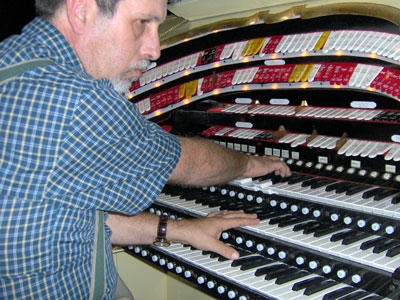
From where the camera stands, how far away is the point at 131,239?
6.93 ft

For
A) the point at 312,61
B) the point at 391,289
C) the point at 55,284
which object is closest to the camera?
the point at 55,284

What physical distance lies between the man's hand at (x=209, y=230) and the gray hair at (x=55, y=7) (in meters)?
1.07

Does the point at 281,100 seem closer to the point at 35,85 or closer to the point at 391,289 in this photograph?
the point at 391,289

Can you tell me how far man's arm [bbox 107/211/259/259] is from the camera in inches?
77.9

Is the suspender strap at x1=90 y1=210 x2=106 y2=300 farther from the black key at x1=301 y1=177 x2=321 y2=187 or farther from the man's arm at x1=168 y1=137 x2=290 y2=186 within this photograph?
the black key at x1=301 y1=177 x2=321 y2=187

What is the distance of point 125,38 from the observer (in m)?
1.41

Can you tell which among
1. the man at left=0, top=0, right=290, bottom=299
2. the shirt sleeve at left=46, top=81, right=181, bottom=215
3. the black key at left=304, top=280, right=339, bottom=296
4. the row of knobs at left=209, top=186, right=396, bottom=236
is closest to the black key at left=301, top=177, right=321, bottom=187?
the row of knobs at left=209, top=186, right=396, bottom=236

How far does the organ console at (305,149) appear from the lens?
1746 mm

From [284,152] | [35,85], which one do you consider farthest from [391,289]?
[35,85]

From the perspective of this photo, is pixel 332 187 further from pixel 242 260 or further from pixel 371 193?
pixel 242 260

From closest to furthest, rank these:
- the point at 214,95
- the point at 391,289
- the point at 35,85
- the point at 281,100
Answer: the point at 35,85
the point at 391,289
the point at 281,100
the point at 214,95

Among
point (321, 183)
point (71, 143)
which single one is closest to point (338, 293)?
point (321, 183)

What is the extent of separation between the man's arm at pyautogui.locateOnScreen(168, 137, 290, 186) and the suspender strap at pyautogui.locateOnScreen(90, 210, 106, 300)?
35 cm

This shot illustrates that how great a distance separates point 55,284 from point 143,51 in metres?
0.85
